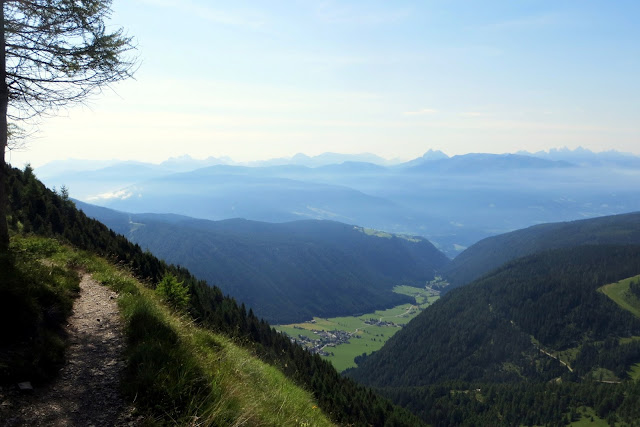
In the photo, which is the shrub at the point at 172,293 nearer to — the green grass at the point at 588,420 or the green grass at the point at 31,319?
the green grass at the point at 31,319

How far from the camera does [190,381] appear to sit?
7441mm

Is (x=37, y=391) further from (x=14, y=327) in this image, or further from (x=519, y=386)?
(x=519, y=386)

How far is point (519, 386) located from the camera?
158 m

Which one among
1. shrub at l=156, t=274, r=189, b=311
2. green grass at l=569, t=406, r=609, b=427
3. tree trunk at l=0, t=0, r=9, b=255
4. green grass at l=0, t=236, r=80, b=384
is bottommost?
green grass at l=569, t=406, r=609, b=427

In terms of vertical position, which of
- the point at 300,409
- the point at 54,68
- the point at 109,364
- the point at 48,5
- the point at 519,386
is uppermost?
the point at 48,5

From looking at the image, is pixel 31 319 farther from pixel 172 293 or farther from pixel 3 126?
pixel 3 126

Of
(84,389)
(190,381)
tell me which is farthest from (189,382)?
(84,389)

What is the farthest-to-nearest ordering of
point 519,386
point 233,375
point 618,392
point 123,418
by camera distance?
point 519,386
point 618,392
point 233,375
point 123,418

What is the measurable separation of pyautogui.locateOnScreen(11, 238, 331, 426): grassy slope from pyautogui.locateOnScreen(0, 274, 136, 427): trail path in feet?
1.26

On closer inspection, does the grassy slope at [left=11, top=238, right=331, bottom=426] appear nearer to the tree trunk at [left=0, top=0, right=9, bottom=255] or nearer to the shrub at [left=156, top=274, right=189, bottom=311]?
the shrub at [left=156, top=274, right=189, bottom=311]

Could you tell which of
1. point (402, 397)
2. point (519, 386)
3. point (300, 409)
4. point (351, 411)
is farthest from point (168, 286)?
point (519, 386)

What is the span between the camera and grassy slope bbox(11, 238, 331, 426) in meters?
6.90

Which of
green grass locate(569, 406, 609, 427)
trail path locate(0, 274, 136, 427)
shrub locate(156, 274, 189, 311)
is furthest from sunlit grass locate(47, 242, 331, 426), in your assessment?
green grass locate(569, 406, 609, 427)

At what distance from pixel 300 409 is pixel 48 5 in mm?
16428
